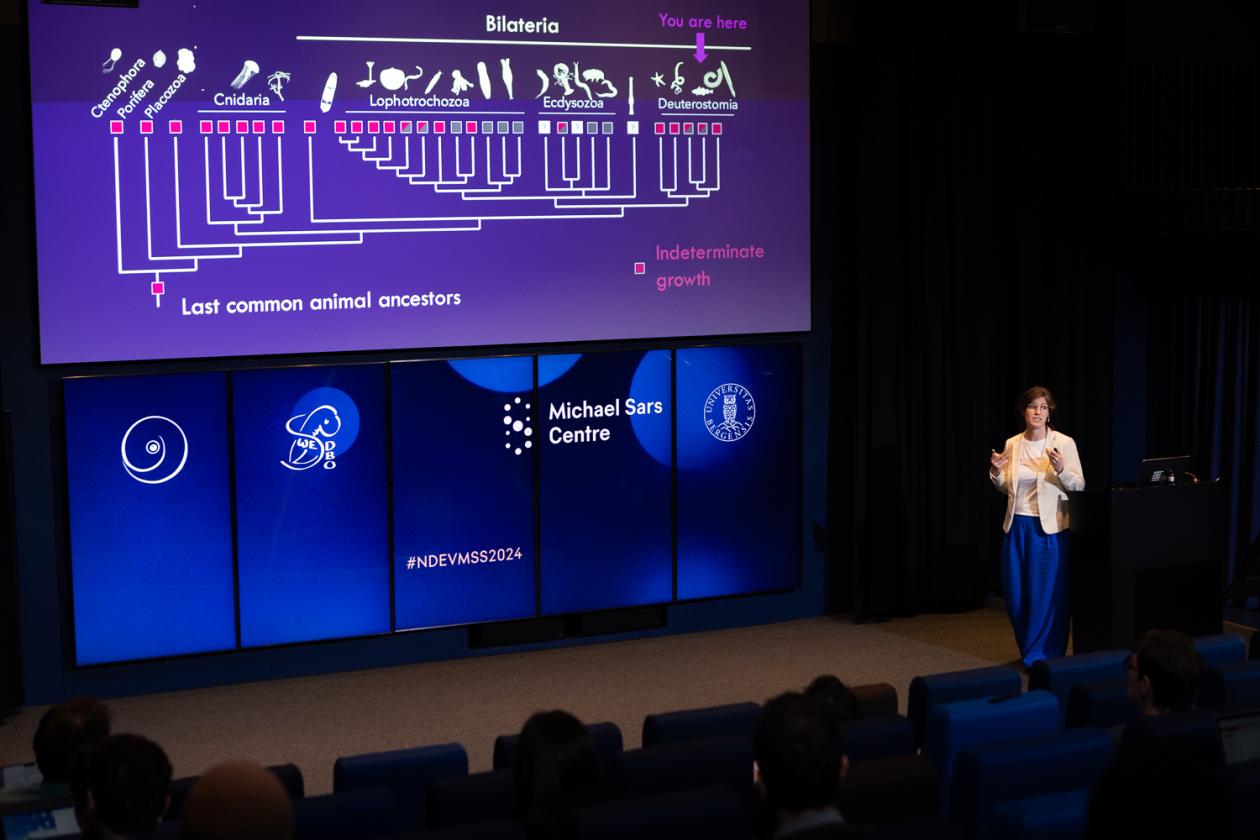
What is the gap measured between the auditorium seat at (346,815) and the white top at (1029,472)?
185 inches

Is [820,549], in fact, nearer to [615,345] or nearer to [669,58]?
[615,345]

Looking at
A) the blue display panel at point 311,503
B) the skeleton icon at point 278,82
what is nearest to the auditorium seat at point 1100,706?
A: the blue display panel at point 311,503

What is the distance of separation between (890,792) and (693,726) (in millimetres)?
1197

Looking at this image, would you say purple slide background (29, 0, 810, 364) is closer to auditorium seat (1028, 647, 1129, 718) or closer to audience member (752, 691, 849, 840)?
auditorium seat (1028, 647, 1129, 718)

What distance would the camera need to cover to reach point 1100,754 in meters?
4.22

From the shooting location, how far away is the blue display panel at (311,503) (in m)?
8.15

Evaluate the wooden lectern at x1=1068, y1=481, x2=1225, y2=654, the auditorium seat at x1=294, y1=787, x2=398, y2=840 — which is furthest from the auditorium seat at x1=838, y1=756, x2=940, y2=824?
the wooden lectern at x1=1068, y1=481, x2=1225, y2=654

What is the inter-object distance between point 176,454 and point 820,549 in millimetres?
3797

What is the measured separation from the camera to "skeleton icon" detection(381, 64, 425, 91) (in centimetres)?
819

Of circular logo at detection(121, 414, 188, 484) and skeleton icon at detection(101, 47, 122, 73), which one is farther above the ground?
skeleton icon at detection(101, 47, 122, 73)

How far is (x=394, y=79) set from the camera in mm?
8211

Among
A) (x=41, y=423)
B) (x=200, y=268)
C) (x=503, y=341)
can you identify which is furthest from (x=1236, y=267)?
(x=41, y=423)

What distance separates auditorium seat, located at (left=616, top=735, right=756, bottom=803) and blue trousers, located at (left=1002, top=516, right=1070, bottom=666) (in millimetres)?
4003

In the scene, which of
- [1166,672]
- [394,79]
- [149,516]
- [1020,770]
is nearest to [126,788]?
[1020,770]
